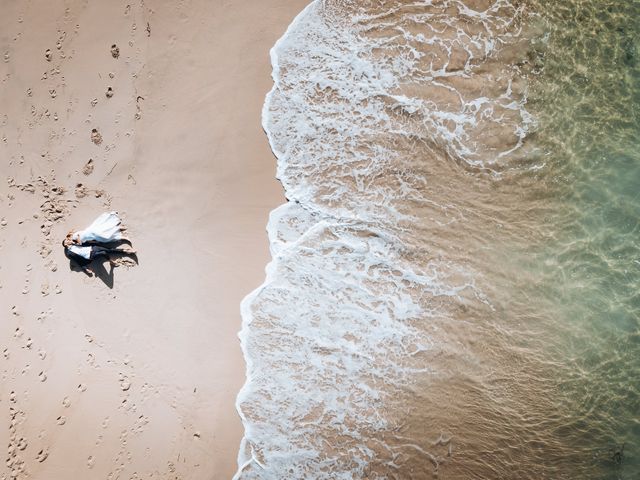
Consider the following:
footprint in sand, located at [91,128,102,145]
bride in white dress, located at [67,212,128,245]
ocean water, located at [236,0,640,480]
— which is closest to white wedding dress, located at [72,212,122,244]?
bride in white dress, located at [67,212,128,245]

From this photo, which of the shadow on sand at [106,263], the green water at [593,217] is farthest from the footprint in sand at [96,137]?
the green water at [593,217]

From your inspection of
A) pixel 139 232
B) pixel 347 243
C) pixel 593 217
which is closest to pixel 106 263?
pixel 139 232

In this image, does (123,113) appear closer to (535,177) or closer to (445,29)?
(445,29)

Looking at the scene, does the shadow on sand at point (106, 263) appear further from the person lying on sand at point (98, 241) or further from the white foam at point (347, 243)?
the white foam at point (347, 243)

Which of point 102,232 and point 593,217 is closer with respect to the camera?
point 593,217

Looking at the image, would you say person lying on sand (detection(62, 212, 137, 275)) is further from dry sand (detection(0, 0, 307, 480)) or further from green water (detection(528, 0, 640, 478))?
green water (detection(528, 0, 640, 478))

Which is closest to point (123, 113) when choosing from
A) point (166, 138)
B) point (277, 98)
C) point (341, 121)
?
point (166, 138)

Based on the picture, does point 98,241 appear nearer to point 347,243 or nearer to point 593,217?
point 347,243
